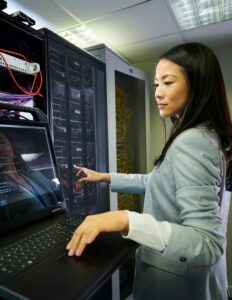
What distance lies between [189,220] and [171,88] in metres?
0.45

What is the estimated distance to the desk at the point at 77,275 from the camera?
0.42m

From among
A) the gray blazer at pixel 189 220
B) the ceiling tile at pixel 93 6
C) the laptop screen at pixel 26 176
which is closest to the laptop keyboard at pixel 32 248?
the laptop screen at pixel 26 176

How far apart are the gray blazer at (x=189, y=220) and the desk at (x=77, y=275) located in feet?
0.42

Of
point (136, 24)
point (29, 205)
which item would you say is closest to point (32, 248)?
point (29, 205)

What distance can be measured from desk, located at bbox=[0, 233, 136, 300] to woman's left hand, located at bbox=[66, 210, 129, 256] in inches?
1.0

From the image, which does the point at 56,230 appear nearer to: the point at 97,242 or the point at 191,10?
the point at 97,242

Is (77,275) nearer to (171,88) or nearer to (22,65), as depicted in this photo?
(171,88)

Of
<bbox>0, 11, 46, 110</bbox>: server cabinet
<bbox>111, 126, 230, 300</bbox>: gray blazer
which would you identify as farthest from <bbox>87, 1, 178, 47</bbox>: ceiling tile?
<bbox>111, 126, 230, 300</bbox>: gray blazer

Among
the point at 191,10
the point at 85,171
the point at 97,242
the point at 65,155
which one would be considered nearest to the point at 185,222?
the point at 97,242

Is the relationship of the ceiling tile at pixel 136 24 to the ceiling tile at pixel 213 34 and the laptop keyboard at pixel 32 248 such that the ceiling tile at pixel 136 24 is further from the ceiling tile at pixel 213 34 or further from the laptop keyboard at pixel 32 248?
the laptop keyboard at pixel 32 248

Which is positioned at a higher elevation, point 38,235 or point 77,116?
point 77,116

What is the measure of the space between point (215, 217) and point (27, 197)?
60 centimetres

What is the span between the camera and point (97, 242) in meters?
0.65

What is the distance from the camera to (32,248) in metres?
0.59
